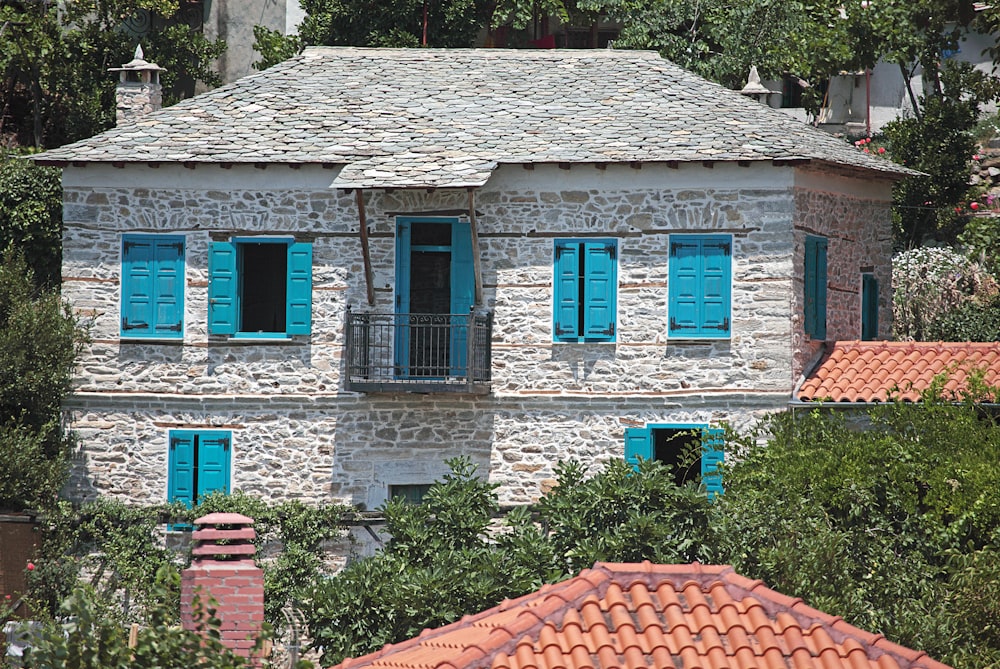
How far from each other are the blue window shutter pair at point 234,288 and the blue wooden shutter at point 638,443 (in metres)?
4.48

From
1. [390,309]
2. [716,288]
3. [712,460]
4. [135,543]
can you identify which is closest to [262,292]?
[390,309]

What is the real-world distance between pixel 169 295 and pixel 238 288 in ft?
3.04

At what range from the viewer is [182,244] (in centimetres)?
2056

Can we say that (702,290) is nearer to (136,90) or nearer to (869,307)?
(869,307)

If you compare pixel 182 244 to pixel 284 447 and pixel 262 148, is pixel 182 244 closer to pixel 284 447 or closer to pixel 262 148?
pixel 262 148

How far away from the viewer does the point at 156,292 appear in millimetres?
20531

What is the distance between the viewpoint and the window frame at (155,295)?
2053 cm

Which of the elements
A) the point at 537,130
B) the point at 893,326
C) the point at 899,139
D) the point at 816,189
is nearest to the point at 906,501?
the point at 816,189

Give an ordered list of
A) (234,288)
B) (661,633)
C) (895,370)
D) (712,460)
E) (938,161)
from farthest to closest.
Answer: (938,161) < (234,288) < (895,370) < (712,460) < (661,633)

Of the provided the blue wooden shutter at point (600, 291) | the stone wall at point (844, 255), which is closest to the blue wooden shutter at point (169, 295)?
the blue wooden shutter at point (600, 291)

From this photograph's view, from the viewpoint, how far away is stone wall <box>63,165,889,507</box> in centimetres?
2008

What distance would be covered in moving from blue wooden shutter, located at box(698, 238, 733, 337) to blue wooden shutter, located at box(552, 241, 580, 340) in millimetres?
1637

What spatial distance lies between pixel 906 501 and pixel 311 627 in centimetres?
655

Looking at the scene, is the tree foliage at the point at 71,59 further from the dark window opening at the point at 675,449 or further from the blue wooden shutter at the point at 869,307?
the blue wooden shutter at the point at 869,307
